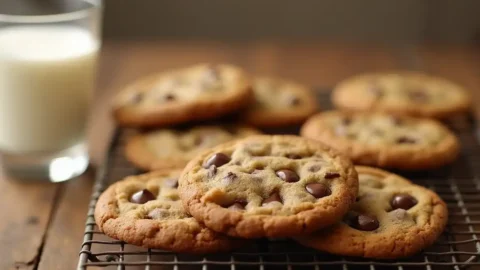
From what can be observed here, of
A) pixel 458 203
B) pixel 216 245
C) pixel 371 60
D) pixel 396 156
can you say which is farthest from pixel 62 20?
pixel 371 60

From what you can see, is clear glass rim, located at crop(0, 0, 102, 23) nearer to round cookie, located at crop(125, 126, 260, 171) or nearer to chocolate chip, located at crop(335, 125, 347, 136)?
round cookie, located at crop(125, 126, 260, 171)

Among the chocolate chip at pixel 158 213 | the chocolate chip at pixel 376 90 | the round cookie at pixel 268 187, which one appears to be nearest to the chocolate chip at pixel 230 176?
the round cookie at pixel 268 187

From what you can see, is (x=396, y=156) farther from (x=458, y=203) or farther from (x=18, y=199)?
(x=18, y=199)

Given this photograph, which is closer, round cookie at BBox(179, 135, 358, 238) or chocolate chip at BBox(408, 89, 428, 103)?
round cookie at BBox(179, 135, 358, 238)

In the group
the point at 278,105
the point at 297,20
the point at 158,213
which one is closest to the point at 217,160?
the point at 158,213

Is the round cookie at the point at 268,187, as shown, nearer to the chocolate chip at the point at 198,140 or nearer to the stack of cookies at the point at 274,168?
the stack of cookies at the point at 274,168

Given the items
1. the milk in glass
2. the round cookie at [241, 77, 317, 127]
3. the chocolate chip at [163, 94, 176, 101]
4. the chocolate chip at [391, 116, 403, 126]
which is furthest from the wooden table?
the chocolate chip at [391, 116, 403, 126]
